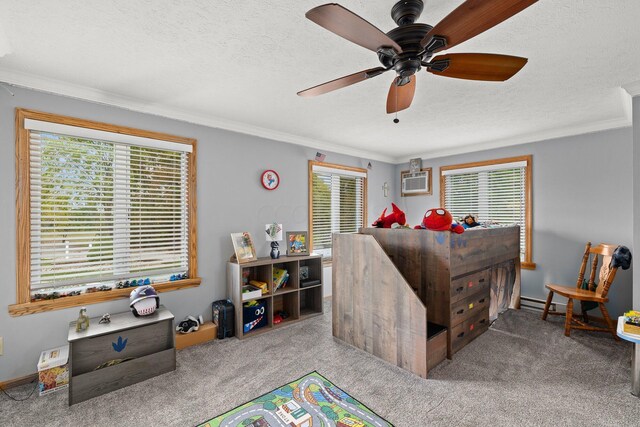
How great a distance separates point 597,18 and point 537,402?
7.63 ft

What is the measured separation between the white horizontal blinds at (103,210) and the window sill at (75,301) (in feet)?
0.44

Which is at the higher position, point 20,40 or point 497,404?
point 20,40

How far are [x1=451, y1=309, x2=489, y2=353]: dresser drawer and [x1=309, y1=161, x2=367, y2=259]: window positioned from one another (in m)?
1.94

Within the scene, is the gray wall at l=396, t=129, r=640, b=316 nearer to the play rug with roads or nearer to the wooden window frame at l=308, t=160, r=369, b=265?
the wooden window frame at l=308, t=160, r=369, b=265

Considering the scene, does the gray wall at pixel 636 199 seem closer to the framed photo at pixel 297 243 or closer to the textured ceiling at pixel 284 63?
the textured ceiling at pixel 284 63

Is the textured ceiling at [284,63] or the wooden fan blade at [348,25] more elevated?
the textured ceiling at [284,63]

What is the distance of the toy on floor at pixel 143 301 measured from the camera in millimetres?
2430

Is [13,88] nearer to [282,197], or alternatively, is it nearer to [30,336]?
[30,336]

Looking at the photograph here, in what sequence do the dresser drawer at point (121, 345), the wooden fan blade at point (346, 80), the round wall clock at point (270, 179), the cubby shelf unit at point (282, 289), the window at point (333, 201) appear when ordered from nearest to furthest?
1. the wooden fan blade at point (346, 80)
2. the dresser drawer at point (121, 345)
3. the cubby shelf unit at point (282, 289)
4. the round wall clock at point (270, 179)
5. the window at point (333, 201)

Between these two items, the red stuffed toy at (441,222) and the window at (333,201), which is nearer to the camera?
the red stuffed toy at (441,222)

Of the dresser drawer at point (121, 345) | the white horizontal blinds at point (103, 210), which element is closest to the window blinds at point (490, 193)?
the white horizontal blinds at point (103, 210)

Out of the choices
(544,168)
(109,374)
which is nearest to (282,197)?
(109,374)

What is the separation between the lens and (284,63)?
2.00 m

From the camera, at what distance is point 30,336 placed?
223 cm
